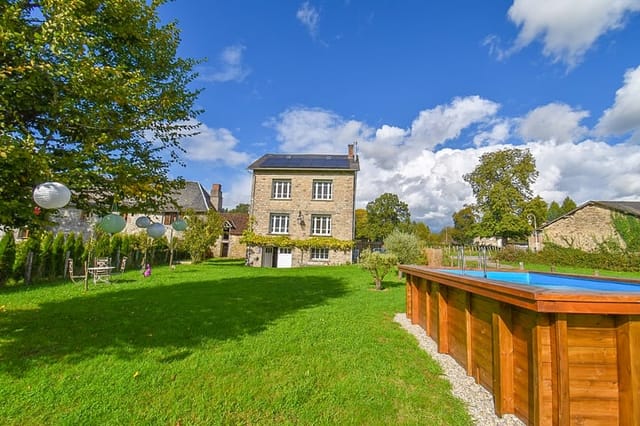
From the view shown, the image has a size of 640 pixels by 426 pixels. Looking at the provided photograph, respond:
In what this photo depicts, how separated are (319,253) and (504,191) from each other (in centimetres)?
2173

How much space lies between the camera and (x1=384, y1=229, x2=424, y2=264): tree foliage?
1541 centimetres

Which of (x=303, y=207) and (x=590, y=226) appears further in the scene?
(x=590, y=226)

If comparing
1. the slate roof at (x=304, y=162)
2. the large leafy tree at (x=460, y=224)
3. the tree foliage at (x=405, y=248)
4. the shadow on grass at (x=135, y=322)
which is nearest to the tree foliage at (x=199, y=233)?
the slate roof at (x=304, y=162)

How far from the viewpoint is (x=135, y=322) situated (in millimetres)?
6199

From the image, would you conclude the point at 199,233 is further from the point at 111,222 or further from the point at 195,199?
the point at 111,222

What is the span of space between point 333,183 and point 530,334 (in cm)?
2113

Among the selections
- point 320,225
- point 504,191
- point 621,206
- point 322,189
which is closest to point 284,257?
point 320,225

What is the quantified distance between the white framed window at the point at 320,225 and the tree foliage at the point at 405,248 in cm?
774

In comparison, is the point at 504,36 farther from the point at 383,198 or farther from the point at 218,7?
the point at 383,198

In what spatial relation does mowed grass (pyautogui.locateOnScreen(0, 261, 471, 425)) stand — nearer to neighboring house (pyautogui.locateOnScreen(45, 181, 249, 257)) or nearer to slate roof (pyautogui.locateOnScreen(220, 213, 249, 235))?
neighboring house (pyautogui.locateOnScreen(45, 181, 249, 257))

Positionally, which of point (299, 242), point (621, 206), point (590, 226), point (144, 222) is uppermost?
point (621, 206)

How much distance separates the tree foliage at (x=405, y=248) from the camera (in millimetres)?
15414

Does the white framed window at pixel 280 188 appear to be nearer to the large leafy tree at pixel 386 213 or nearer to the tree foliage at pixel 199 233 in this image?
the tree foliage at pixel 199 233

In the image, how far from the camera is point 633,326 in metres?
2.35
